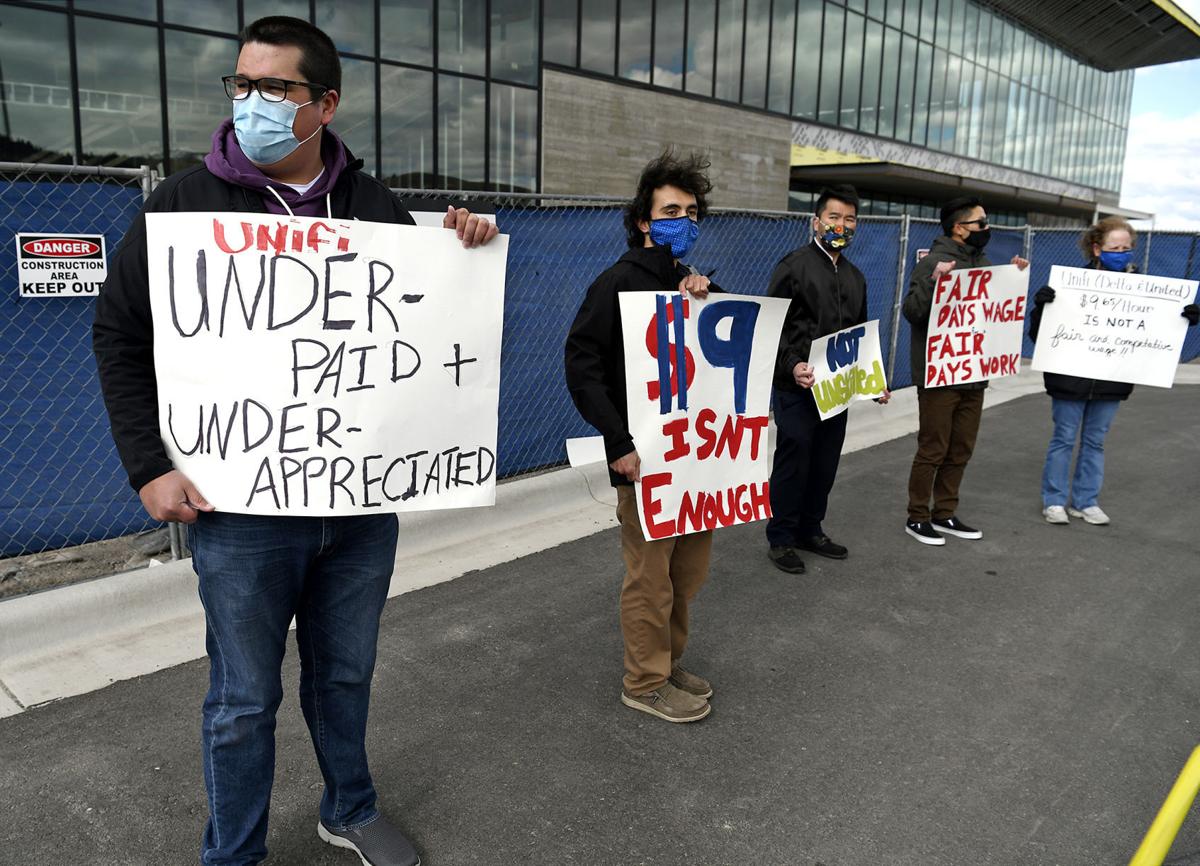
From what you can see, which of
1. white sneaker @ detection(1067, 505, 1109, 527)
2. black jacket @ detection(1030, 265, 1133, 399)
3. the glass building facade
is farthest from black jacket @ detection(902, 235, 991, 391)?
the glass building facade

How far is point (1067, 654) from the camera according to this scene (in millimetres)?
4020

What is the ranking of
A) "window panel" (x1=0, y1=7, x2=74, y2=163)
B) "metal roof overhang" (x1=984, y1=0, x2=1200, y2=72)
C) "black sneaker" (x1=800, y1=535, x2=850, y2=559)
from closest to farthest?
"black sneaker" (x1=800, y1=535, x2=850, y2=559) → "window panel" (x1=0, y1=7, x2=74, y2=163) → "metal roof overhang" (x1=984, y1=0, x2=1200, y2=72)

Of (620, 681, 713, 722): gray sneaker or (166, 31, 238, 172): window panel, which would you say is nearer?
(620, 681, 713, 722): gray sneaker

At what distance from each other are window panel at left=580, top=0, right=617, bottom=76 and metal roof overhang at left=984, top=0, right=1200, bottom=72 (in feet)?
64.5

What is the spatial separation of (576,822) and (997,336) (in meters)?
4.38

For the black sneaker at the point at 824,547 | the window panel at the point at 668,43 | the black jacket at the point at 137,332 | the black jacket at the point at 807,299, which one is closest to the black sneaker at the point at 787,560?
the black sneaker at the point at 824,547

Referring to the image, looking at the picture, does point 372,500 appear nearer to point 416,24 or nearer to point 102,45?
point 102,45

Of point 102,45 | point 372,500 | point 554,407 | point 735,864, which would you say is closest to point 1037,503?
point 554,407

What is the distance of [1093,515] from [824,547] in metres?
2.14

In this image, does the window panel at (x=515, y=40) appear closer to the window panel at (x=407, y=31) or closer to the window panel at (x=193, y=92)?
the window panel at (x=407, y=31)

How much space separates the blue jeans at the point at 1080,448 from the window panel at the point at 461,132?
11.2 m

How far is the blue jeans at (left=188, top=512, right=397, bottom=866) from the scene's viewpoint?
213cm

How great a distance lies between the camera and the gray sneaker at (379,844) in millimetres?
2482

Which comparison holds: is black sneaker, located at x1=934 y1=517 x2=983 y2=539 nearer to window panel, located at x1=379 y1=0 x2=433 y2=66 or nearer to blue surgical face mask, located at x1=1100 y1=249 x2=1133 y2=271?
blue surgical face mask, located at x1=1100 y1=249 x2=1133 y2=271
